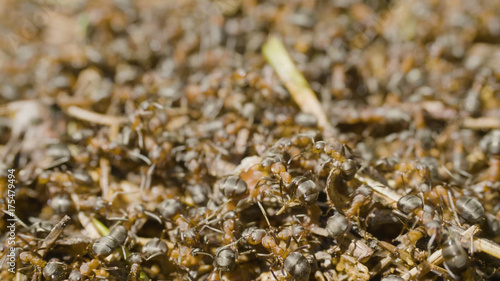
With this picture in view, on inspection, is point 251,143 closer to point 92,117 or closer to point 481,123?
point 92,117

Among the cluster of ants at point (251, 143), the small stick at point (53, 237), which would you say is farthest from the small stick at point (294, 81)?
the small stick at point (53, 237)

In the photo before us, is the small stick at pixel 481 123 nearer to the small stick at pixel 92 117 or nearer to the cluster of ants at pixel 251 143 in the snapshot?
the cluster of ants at pixel 251 143

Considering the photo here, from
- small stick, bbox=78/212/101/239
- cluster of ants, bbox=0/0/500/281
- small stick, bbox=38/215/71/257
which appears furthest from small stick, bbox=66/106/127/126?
small stick, bbox=38/215/71/257

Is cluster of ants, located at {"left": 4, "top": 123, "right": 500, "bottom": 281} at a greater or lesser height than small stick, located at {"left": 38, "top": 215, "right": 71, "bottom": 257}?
lesser

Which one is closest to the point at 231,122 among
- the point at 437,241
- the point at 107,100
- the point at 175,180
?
the point at 175,180

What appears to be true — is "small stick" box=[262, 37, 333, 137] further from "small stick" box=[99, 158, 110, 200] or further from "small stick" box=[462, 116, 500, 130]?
"small stick" box=[99, 158, 110, 200]

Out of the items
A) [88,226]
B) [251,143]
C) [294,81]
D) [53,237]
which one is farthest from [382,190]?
[53,237]

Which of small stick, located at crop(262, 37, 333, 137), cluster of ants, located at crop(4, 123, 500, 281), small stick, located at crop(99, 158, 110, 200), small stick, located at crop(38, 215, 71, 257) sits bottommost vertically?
cluster of ants, located at crop(4, 123, 500, 281)
